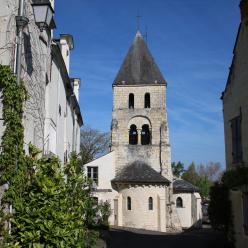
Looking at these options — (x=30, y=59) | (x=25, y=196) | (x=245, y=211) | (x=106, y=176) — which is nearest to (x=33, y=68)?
(x=30, y=59)

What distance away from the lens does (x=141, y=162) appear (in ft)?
120

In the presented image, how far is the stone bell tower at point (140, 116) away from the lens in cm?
3669

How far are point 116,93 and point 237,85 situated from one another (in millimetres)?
23813

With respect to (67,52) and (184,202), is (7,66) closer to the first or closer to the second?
(67,52)

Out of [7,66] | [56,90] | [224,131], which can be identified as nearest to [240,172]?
[224,131]

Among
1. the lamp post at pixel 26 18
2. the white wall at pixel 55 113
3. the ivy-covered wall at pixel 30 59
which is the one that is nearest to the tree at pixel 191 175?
the white wall at pixel 55 113

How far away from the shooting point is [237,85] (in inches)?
634

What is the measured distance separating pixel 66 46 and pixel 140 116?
782 inches

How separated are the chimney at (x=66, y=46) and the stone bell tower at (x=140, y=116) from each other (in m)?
18.1

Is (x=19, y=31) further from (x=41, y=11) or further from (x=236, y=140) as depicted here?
(x=236, y=140)

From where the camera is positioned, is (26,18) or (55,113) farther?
(55,113)

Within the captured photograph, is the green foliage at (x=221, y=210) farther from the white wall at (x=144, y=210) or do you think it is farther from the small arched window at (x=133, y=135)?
the small arched window at (x=133, y=135)

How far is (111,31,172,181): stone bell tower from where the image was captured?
36.7 metres

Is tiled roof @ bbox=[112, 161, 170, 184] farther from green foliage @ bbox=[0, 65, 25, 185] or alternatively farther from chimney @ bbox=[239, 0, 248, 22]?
green foliage @ bbox=[0, 65, 25, 185]
